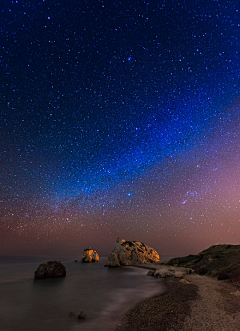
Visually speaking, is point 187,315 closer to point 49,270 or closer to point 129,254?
point 49,270

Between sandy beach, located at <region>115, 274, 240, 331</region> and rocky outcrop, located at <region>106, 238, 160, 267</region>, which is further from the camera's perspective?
rocky outcrop, located at <region>106, 238, 160, 267</region>

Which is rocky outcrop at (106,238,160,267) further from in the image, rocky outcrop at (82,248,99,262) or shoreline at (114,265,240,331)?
shoreline at (114,265,240,331)

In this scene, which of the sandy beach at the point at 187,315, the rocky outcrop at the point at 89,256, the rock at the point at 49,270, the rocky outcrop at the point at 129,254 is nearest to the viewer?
the sandy beach at the point at 187,315

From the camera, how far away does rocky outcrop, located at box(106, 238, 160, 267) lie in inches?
3203

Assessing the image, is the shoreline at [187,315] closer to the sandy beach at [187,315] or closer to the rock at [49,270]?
the sandy beach at [187,315]

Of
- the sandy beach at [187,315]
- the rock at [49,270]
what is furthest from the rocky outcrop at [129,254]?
the sandy beach at [187,315]

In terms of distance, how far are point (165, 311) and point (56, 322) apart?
807 centimetres

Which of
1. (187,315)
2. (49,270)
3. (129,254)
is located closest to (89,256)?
(129,254)

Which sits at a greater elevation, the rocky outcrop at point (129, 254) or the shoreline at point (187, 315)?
the shoreline at point (187, 315)

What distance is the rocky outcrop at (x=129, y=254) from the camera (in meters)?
81.3

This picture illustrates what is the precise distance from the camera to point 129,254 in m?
85.4

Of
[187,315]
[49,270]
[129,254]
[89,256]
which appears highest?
[187,315]

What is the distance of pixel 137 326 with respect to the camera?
12719mm

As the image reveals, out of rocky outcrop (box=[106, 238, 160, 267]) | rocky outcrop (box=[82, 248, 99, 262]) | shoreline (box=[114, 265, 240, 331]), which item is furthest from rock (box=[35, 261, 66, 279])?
rocky outcrop (box=[82, 248, 99, 262])
